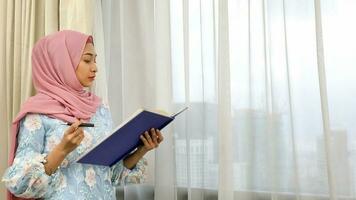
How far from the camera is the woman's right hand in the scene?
1.21 metres

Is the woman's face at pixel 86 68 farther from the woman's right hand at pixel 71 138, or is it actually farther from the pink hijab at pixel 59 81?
the woman's right hand at pixel 71 138

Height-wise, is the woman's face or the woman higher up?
the woman's face

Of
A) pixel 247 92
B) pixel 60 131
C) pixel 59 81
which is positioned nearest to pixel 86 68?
pixel 59 81

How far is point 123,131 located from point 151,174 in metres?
0.63

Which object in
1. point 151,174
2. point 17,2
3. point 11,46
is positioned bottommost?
point 151,174

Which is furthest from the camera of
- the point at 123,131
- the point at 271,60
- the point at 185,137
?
the point at 185,137

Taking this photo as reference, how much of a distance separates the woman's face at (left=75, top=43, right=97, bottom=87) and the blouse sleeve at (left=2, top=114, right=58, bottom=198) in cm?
22

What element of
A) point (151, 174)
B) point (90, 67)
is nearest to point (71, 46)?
point (90, 67)

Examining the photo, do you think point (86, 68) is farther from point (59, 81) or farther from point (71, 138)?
point (71, 138)

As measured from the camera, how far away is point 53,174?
1.30 m

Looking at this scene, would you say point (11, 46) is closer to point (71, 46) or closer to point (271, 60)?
point (71, 46)

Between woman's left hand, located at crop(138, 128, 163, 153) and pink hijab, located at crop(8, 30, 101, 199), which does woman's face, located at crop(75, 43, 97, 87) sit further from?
woman's left hand, located at crop(138, 128, 163, 153)

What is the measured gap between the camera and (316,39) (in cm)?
144

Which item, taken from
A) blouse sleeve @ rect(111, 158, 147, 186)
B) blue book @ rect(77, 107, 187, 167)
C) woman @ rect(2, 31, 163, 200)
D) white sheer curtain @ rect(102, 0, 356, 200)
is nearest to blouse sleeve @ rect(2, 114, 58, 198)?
woman @ rect(2, 31, 163, 200)
